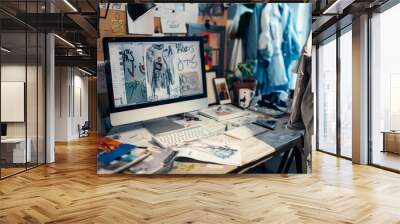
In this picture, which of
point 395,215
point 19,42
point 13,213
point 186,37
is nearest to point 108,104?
point 186,37

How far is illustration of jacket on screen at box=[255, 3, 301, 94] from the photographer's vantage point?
6.07 meters

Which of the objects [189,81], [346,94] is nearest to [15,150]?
[189,81]

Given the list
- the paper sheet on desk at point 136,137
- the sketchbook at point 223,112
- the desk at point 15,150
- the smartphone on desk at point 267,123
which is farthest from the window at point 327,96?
the desk at point 15,150

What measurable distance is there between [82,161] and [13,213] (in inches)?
173

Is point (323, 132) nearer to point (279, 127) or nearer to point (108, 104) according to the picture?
point (279, 127)

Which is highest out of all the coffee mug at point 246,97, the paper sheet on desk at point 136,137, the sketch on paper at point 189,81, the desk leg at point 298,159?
the sketch on paper at point 189,81

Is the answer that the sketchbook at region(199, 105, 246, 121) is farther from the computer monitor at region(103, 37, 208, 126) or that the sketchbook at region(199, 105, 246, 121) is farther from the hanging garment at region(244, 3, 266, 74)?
the hanging garment at region(244, 3, 266, 74)

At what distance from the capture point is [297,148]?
6043mm

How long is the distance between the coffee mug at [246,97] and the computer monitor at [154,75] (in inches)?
23.1

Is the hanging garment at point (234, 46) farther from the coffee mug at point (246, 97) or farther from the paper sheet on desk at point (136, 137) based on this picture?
the paper sheet on desk at point (136, 137)

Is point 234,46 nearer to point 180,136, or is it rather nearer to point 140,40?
point 140,40

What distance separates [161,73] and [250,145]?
6.11ft

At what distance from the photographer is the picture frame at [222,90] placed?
6.07m

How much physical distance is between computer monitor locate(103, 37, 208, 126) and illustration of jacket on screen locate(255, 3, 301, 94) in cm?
100
